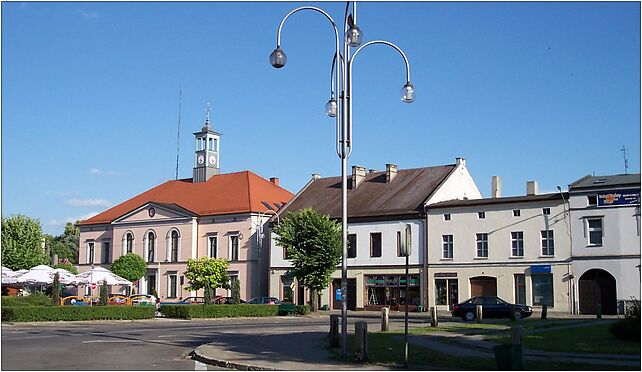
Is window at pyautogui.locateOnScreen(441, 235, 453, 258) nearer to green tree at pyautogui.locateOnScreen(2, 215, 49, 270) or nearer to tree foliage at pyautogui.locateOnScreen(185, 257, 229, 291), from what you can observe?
tree foliage at pyautogui.locateOnScreen(185, 257, 229, 291)

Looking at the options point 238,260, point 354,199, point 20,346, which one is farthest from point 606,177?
point 20,346

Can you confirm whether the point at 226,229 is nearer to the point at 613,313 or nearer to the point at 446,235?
the point at 446,235

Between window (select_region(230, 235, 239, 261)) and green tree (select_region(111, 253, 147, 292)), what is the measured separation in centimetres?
754

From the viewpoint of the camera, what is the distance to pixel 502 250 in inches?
2051

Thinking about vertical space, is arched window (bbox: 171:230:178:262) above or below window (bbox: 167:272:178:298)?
above

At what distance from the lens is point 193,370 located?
673 inches

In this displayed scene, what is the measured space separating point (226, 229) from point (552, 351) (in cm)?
4900

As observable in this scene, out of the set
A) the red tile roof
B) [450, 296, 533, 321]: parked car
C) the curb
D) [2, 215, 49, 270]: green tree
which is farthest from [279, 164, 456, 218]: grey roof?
the curb

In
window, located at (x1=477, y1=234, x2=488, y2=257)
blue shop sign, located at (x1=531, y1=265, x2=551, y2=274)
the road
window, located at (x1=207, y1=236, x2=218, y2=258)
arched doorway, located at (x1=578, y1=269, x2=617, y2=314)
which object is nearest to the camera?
the road

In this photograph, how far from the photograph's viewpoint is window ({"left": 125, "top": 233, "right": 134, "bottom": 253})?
71.8m

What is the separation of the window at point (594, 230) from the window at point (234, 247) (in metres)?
29.0

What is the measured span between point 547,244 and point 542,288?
2849mm

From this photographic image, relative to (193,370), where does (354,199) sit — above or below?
above

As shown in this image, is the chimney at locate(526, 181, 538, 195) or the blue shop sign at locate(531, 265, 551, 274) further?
the chimney at locate(526, 181, 538, 195)
